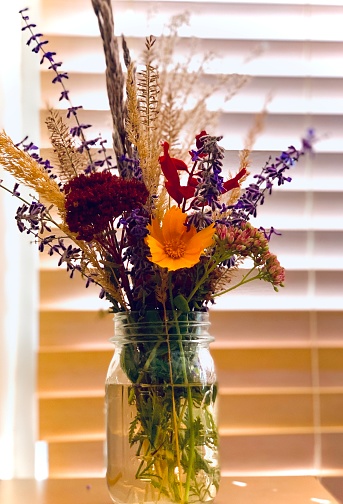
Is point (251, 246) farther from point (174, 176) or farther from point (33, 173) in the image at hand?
point (33, 173)

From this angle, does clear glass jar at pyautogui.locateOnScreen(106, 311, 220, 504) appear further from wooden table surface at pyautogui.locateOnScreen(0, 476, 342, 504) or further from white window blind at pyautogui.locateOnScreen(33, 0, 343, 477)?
white window blind at pyautogui.locateOnScreen(33, 0, 343, 477)

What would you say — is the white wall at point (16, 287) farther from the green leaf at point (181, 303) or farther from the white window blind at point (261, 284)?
the green leaf at point (181, 303)

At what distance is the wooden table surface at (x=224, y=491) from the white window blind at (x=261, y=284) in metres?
0.09

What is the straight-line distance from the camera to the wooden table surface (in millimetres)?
1014

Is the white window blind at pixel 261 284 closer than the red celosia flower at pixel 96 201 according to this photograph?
No

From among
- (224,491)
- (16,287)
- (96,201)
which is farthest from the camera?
(16,287)

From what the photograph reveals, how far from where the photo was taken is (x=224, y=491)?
1.08 meters

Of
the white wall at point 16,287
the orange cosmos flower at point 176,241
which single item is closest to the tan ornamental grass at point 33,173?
the orange cosmos flower at point 176,241

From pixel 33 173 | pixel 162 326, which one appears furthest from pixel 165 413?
pixel 33 173

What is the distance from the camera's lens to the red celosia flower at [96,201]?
794 mm

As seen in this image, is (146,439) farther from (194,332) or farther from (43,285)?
(43,285)

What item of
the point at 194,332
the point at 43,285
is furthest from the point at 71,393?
the point at 194,332

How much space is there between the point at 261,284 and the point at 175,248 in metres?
0.49

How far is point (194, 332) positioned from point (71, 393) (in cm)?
44
